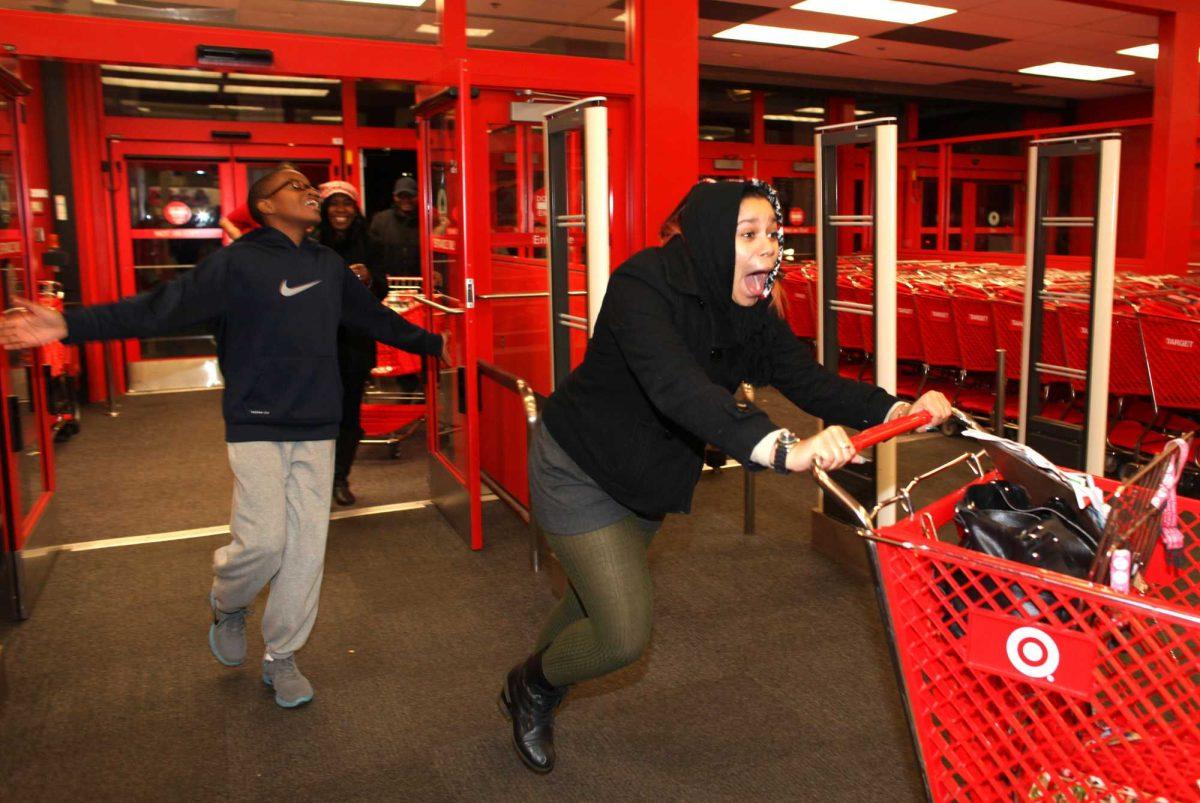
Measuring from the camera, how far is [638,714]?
120 inches

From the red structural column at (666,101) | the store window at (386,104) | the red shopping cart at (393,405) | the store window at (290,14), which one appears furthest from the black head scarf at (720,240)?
the store window at (386,104)

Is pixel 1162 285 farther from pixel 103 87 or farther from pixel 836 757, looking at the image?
pixel 103 87

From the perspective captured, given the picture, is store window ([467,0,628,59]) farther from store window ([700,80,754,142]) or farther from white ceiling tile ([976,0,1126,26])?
store window ([700,80,754,142])

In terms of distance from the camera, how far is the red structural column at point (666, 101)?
17.5 ft

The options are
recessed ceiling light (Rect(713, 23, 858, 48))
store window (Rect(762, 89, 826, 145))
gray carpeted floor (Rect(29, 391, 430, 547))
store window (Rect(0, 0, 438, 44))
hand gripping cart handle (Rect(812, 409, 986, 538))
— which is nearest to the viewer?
hand gripping cart handle (Rect(812, 409, 986, 538))

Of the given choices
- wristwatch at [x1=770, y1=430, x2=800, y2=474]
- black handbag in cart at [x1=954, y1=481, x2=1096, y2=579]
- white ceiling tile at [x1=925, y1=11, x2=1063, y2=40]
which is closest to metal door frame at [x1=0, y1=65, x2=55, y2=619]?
wristwatch at [x1=770, y1=430, x2=800, y2=474]

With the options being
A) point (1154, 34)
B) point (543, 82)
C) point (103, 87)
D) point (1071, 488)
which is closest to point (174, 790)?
point (1071, 488)

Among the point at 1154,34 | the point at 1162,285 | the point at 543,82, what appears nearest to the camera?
the point at 543,82

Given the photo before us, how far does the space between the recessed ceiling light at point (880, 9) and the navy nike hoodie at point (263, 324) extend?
7.67 m

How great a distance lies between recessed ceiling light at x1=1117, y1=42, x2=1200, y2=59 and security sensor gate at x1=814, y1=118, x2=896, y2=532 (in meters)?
9.64

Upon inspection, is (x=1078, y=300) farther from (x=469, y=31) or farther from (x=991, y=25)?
(x=991, y=25)

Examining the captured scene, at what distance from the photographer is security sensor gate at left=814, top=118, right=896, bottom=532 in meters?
3.77

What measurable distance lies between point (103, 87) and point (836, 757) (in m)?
8.88

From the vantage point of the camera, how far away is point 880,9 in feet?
31.7
